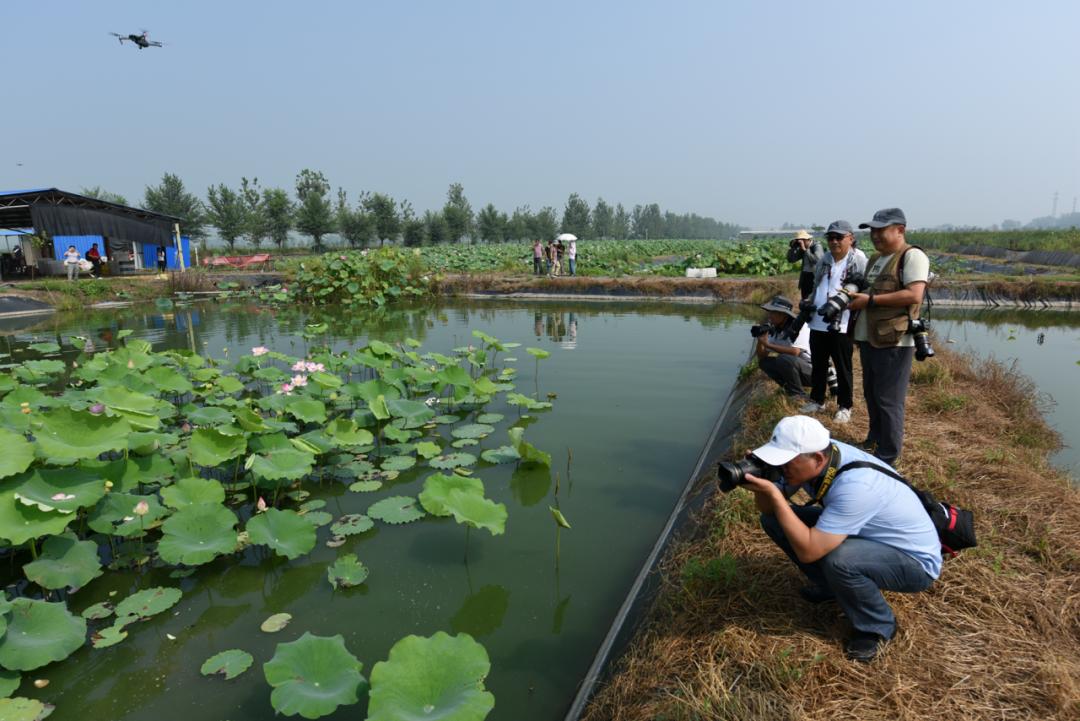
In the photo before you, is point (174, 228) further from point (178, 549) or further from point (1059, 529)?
point (1059, 529)

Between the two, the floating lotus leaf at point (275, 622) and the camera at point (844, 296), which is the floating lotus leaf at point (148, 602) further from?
the camera at point (844, 296)

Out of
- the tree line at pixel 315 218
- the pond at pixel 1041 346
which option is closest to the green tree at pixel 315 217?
the tree line at pixel 315 218

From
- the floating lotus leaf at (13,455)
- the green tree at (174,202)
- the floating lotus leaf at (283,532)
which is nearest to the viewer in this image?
the floating lotus leaf at (13,455)

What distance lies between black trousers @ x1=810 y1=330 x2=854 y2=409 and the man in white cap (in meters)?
2.24

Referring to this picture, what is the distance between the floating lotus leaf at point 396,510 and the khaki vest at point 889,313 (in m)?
3.06

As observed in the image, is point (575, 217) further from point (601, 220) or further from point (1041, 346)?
point (1041, 346)

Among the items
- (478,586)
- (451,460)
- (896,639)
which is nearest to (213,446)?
(451,460)

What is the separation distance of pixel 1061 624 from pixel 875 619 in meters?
0.81

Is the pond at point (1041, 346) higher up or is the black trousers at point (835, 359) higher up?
the black trousers at point (835, 359)

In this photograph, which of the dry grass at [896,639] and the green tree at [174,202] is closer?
the dry grass at [896,639]

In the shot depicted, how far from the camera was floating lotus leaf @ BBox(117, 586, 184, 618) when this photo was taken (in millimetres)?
2875

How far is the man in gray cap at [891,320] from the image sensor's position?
127 inches

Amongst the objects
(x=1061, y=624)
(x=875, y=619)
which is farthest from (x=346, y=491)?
(x=1061, y=624)

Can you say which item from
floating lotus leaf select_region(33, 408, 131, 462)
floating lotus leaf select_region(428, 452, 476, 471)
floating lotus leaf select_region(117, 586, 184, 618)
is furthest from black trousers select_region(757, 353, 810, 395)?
floating lotus leaf select_region(33, 408, 131, 462)
